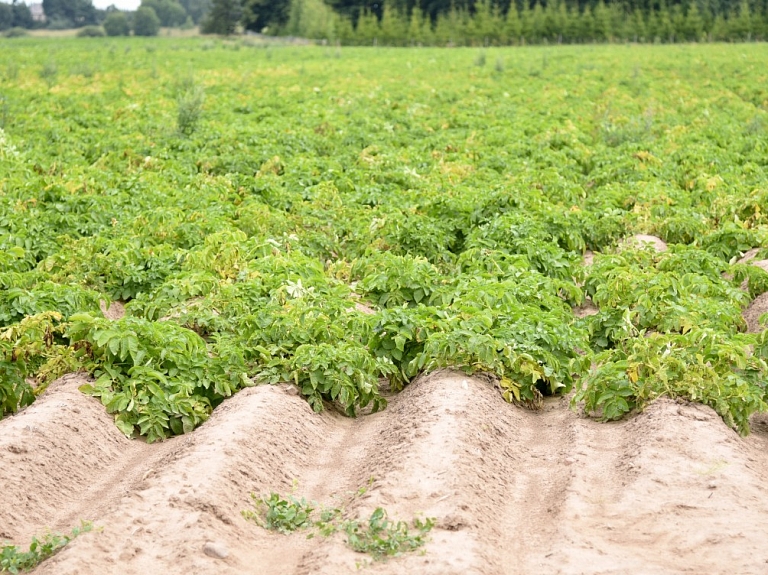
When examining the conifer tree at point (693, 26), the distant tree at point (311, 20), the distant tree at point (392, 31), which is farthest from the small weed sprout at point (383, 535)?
the distant tree at point (392, 31)

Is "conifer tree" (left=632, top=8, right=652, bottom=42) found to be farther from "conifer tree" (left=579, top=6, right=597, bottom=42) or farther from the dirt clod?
the dirt clod

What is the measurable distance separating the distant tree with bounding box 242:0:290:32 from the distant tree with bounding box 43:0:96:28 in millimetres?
52731

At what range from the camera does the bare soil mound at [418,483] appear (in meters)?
4.57

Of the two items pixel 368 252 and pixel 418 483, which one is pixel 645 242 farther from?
pixel 418 483

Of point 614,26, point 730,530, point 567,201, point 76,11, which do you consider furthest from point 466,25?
point 76,11

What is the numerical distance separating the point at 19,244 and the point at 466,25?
59.9 metres

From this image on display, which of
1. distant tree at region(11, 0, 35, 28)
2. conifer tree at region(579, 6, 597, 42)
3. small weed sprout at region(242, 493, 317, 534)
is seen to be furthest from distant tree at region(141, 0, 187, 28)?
small weed sprout at region(242, 493, 317, 534)

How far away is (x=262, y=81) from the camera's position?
98.2 feet

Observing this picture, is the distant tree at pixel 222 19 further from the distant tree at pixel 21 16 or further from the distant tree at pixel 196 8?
the distant tree at pixel 196 8

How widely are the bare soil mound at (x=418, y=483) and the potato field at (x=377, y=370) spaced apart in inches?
0.8

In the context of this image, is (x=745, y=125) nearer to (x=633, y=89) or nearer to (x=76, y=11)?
(x=633, y=89)

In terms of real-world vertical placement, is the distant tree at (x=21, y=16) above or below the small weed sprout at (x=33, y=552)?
above

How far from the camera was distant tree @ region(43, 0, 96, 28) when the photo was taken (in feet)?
402

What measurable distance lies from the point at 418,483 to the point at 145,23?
97087 millimetres
